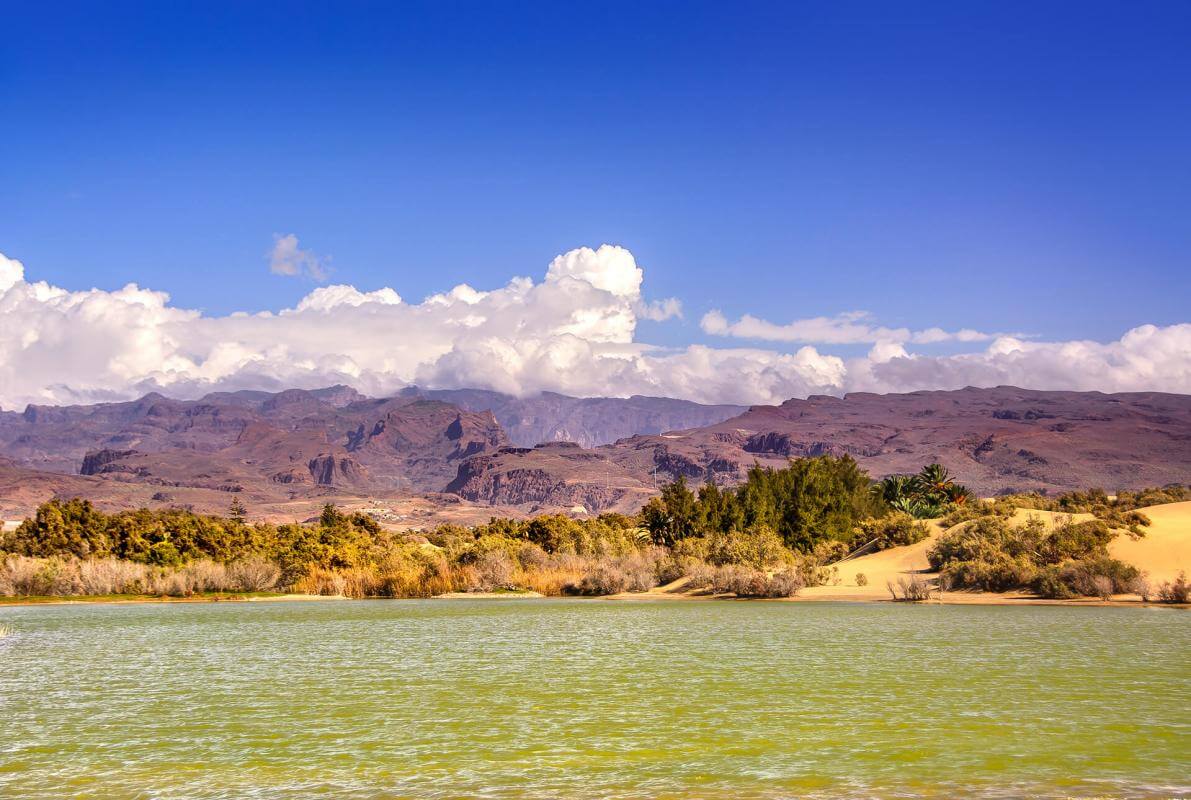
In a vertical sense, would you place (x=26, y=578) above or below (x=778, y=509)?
below

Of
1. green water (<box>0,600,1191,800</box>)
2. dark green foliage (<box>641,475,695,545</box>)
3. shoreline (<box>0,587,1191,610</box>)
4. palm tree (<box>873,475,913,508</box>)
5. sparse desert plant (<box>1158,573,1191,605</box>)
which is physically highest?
palm tree (<box>873,475,913,508</box>)

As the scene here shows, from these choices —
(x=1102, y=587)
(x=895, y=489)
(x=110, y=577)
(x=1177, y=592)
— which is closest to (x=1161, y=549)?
(x=1102, y=587)

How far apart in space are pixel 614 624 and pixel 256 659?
14.3m

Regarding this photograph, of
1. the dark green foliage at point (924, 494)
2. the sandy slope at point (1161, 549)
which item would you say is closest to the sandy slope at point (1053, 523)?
the sandy slope at point (1161, 549)

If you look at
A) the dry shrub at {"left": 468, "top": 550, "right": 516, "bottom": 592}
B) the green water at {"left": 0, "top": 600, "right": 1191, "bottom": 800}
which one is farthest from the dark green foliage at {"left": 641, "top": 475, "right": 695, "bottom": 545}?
the green water at {"left": 0, "top": 600, "right": 1191, "bottom": 800}

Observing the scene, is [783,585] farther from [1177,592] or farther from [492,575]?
[492,575]

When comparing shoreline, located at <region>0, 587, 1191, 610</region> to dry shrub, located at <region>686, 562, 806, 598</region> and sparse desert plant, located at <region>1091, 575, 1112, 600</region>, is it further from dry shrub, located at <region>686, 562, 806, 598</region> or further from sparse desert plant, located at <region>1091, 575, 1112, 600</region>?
dry shrub, located at <region>686, 562, 806, 598</region>

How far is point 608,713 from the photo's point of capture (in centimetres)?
1862

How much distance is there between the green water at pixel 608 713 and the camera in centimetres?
1373

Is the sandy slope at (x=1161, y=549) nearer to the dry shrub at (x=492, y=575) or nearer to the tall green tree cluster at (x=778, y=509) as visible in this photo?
the tall green tree cluster at (x=778, y=509)

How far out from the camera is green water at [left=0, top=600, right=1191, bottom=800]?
1373 centimetres

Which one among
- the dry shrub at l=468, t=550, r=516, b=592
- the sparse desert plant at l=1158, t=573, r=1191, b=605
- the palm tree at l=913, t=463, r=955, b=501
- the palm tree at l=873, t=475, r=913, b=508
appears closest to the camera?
the sparse desert plant at l=1158, t=573, r=1191, b=605

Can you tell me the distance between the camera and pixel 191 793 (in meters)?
13.3

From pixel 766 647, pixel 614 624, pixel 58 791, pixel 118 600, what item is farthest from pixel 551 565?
pixel 58 791
